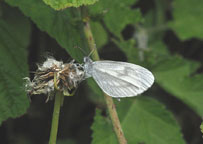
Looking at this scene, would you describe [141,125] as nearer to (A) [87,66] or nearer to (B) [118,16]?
(A) [87,66]

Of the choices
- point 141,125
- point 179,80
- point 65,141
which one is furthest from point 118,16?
Result: point 65,141

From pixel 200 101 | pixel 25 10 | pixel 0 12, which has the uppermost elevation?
pixel 0 12

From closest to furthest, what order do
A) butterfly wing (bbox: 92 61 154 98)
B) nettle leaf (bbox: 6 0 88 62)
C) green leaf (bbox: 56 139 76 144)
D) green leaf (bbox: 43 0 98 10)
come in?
1. green leaf (bbox: 43 0 98 10)
2. butterfly wing (bbox: 92 61 154 98)
3. nettle leaf (bbox: 6 0 88 62)
4. green leaf (bbox: 56 139 76 144)

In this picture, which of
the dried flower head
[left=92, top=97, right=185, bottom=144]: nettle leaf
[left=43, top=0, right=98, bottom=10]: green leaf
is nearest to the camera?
the dried flower head

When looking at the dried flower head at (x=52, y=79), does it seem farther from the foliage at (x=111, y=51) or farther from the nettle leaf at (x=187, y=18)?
the nettle leaf at (x=187, y=18)

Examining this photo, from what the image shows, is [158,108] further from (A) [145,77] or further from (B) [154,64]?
(A) [145,77]

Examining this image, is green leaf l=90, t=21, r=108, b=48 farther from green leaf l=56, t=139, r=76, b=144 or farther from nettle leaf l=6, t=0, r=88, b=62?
green leaf l=56, t=139, r=76, b=144

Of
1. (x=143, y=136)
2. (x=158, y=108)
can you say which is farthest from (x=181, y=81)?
(x=143, y=136)

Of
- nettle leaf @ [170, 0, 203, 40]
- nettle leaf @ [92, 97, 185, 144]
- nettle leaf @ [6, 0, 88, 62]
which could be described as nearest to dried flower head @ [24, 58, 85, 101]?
nettle leaf @ [6, 0, 88, 62]
